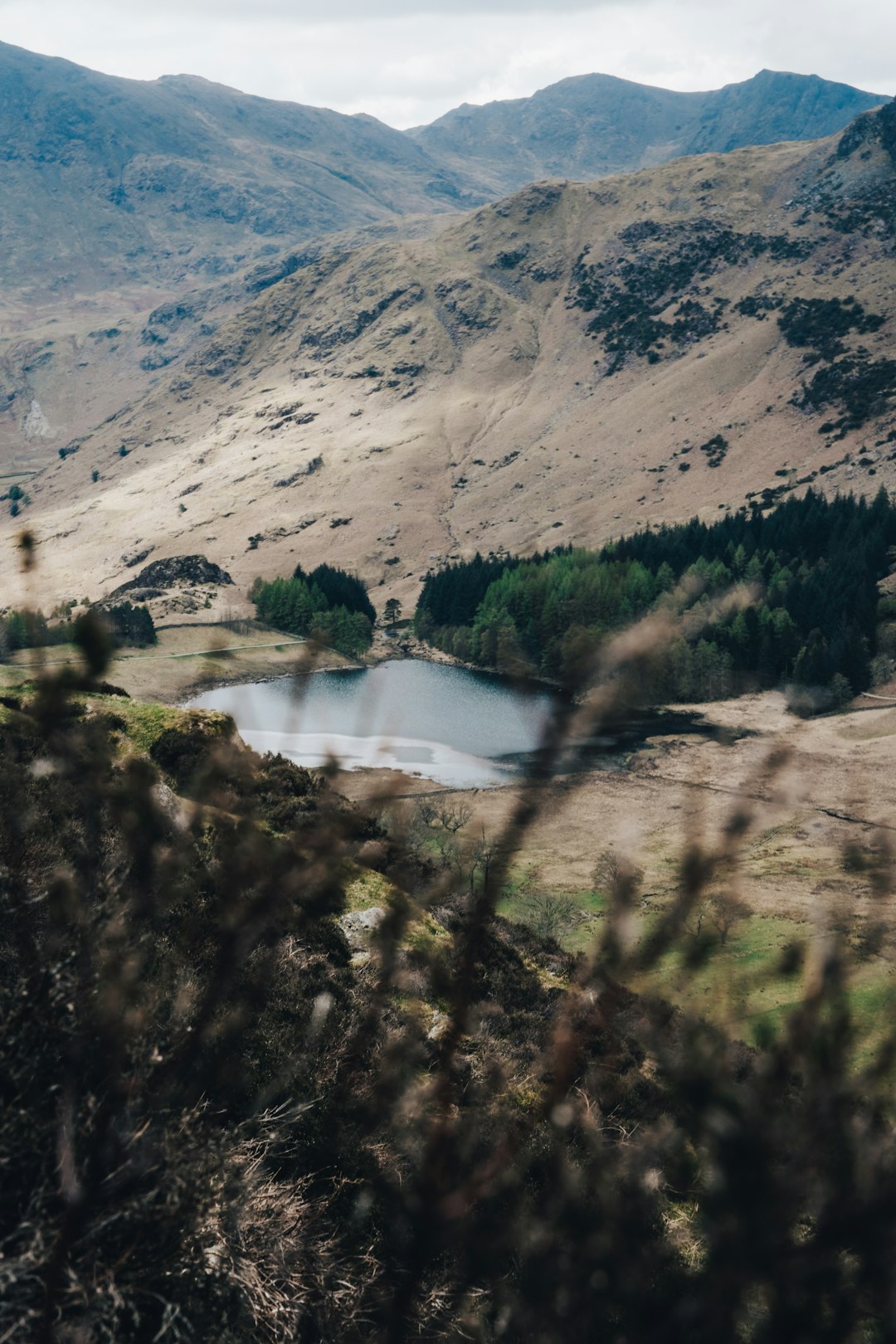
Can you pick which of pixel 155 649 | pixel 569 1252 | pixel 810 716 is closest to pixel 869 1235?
pixel 569 1252

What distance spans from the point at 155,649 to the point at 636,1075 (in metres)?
139

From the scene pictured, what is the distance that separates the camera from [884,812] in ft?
254

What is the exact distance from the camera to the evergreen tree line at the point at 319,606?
16812 cm

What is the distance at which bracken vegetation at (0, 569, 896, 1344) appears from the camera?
5.18 m

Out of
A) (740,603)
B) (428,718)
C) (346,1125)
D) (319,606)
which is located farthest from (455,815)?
(319,606)

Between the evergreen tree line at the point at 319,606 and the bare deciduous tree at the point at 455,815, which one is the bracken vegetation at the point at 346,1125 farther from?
the evergreen tree line at the point at 319,606

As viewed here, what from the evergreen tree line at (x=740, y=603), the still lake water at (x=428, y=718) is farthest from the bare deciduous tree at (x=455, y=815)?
the evergreen tree line at (x=740, y=603)

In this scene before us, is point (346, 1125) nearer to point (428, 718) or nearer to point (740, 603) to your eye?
point (428, 718)

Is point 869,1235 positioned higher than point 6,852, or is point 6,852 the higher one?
point 6,852

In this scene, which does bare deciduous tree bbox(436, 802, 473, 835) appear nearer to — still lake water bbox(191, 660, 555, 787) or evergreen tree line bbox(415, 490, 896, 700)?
still lake water bbox(191, 660, 555, 787)

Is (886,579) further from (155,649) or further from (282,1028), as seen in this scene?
(282,1028)

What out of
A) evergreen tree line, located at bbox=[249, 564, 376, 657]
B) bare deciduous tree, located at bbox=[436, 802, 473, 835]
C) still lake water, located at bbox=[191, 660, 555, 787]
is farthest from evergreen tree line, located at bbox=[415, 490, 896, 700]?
Result: bare deciduous tree, located at bbox=[436, 802, 473, 835]

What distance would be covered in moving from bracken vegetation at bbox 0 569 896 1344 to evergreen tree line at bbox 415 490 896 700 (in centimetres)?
9324

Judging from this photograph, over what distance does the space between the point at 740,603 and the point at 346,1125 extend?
12189cm
